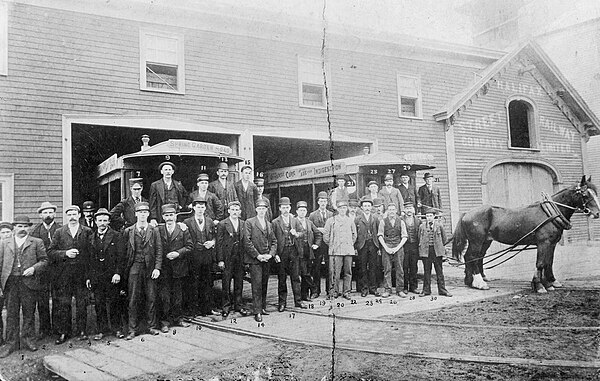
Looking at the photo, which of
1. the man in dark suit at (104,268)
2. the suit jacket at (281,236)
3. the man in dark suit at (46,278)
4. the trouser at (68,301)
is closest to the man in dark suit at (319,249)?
the suit jacket at (281,236)

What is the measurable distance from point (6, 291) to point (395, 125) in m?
9.69

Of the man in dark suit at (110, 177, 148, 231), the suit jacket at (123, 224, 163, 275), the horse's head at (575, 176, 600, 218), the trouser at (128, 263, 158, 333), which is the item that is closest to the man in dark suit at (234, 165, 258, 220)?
the man in dark suit at (110, 177, 148, 231)

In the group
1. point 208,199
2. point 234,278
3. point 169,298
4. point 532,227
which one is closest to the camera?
point 169,298

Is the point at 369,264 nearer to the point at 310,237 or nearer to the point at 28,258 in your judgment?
the point at 310,237

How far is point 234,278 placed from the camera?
6812mm

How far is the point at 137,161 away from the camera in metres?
8.05

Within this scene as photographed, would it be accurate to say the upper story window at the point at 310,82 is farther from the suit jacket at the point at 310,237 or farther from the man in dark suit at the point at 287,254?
the man in dark suit at the point at 287,254

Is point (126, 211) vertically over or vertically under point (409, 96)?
under

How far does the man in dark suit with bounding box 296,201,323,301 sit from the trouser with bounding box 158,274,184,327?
1909 millimetres

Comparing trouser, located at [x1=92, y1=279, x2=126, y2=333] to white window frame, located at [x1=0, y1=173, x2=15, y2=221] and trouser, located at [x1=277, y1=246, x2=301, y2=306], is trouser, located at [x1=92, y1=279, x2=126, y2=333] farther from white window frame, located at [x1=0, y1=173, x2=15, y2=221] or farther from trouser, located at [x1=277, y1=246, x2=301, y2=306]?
white window frame, located at [x1=0, y1=173, x2=15, y2=221]

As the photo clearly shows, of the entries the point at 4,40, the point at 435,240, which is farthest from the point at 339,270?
the point at 4,40

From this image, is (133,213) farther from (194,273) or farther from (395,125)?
(395,125)

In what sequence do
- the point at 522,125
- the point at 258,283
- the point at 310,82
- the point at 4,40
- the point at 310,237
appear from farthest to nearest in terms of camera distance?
1. the point at 522,125
2. the point at 310,82
3. the point at 4,40
4. the point at 310,237
5. the point at 258,283

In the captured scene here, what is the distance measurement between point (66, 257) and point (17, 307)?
76 cm
